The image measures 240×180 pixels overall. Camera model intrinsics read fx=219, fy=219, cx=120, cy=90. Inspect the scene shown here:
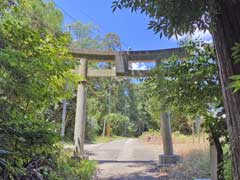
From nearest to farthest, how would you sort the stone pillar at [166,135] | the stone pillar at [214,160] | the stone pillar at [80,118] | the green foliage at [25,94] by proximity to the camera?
the green foliage at [25,94] → the stone pillar at [214,160] → the stone pillar at [80,118] → the stone pillar at [166,135]

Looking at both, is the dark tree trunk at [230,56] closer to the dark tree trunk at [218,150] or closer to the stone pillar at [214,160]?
the dark tree trunk at [218,150]

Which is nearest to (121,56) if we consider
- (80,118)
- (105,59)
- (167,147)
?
(105,59)

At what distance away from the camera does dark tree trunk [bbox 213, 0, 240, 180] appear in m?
1.21

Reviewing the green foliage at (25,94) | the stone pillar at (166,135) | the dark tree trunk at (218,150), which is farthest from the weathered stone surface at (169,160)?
the green foliage at (25,94)

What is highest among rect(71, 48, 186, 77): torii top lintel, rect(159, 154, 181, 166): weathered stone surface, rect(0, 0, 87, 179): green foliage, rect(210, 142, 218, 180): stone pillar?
rect(71, 48, 186, 77): torii top lintel

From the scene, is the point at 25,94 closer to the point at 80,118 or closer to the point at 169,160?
the point at 80,118

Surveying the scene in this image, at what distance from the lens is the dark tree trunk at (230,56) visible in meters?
1.21

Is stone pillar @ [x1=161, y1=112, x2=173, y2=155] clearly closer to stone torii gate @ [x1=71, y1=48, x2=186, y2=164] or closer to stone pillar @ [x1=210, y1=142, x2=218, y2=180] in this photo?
stone torii gate @ [x1=71, y1=48, x2=186, y2=164]

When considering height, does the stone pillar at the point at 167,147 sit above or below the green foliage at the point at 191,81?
below

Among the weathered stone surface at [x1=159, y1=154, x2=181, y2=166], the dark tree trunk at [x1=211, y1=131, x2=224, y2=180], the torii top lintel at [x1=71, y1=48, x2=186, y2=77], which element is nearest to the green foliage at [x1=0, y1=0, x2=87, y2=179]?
the dark tree trunk at [x1=211, y1=131, x2=224, y2=180]

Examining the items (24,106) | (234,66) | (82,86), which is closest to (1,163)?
(24,106)

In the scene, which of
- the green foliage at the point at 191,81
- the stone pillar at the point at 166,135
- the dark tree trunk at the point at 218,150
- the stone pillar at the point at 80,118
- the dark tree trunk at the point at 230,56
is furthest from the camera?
the stone pillar at the point at 166,135

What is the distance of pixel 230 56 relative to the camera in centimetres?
125

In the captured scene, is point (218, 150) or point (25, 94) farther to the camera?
point (218, 150)
